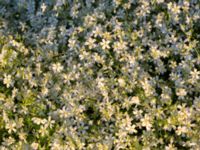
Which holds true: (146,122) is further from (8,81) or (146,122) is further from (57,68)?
(8,81)

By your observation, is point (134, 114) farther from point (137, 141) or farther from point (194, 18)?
point (194, 18)

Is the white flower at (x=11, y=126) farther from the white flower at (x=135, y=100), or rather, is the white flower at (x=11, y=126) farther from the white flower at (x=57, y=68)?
the white flower at (x=135, y=100)

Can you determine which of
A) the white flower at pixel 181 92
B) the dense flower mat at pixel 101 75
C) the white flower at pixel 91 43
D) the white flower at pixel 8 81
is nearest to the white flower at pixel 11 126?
the dense flower mat at pixel 101 75

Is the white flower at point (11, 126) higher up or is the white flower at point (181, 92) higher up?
the white flower at point (181, 92)

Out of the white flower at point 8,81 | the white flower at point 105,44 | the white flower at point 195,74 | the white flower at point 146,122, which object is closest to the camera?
the white flower at point 146,122

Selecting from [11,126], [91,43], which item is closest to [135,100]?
[91,43]

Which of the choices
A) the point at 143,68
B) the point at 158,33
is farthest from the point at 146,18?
the point at 143,68

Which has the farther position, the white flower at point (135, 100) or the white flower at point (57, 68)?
the white flower at point (57, 68)

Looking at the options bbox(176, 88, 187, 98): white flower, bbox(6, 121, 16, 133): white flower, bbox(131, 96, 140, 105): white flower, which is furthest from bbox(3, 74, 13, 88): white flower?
bbox(176, 88, 187, 98): white flower
